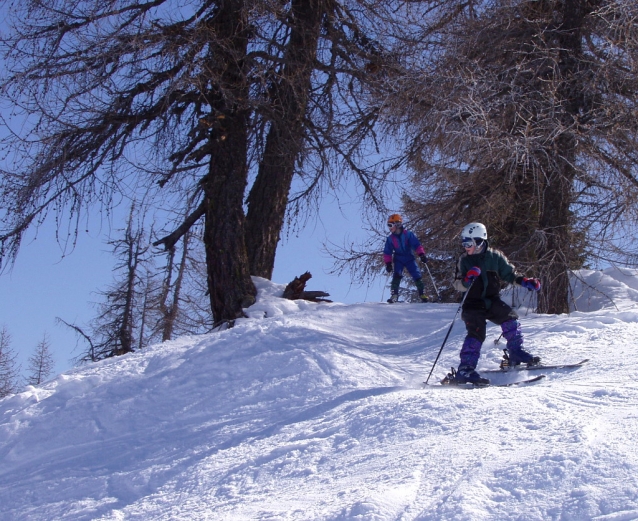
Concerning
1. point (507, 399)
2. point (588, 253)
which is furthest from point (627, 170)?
point (507, 399)

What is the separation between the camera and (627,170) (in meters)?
9.63

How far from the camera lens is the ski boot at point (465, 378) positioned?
20.3 feet

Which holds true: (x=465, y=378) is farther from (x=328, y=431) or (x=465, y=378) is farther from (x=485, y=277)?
(x=328, y=431)

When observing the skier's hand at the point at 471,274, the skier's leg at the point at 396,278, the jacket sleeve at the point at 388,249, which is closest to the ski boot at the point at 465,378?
the skier's hand at the point at 471,274

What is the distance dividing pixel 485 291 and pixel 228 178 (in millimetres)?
4685

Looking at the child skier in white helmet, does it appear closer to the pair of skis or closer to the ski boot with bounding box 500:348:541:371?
the ski boot with bounding box 500:348:541:371

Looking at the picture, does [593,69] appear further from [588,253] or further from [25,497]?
[25,497]

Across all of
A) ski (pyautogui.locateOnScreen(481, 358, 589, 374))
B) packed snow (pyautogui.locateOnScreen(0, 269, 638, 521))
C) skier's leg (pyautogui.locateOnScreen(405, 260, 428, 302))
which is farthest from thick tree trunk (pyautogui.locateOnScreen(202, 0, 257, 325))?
ski (pyautogui.locateOnScreen(481, 358, 589, 374))

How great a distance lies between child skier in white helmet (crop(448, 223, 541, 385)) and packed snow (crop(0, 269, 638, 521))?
0.40 meters

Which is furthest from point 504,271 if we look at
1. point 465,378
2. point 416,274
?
point 416,274

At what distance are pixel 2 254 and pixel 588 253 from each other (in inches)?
352

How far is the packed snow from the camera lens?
3.42 m

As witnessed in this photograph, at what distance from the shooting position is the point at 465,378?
6.23 meters

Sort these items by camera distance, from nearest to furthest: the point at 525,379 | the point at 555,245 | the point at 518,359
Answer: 1. the point at 525,379
2. the point at 518,359
3. the point at 555,245
